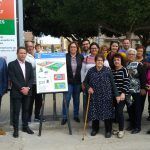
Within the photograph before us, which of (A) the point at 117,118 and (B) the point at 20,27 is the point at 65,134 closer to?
(A) the point at 117,118

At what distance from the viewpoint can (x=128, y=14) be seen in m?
30.1

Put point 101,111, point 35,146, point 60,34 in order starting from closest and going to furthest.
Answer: point 35,146 < point 101,111 < point 60,34

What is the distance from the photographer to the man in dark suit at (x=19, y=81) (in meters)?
8.06

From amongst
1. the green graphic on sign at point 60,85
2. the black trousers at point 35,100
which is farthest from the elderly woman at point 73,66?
the black trousers at point 35,100

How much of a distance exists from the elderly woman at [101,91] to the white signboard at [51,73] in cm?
67

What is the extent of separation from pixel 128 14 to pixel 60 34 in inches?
511

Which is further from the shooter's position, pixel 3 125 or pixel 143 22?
pixel 143 22

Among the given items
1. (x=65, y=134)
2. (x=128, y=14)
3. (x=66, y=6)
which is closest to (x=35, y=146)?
(x=65, y=134)

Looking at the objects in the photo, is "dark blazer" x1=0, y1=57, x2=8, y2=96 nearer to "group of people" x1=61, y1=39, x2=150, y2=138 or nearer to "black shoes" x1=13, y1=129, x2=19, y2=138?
"black shoes" x1=13, y1=129, x2=19, y2=138

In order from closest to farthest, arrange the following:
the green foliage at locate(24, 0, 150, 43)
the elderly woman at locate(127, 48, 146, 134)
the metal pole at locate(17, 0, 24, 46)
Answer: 1. the elderly woman at locate(127, 48, 146, 134)
2. the metal pole at locate(17, 0, 24, 46)
3. the green foliage at locate(24, 0, 150, 43)

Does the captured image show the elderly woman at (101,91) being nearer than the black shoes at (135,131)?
Yes

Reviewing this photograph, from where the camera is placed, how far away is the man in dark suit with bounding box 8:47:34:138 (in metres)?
8.06

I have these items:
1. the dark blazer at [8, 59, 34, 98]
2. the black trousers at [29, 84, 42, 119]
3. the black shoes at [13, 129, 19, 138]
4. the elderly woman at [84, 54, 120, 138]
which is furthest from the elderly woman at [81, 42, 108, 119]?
the black shoes at [13, 129, 19, 138]

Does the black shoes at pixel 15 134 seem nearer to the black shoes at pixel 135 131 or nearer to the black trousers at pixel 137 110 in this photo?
the black shoes at pixel 135 131
